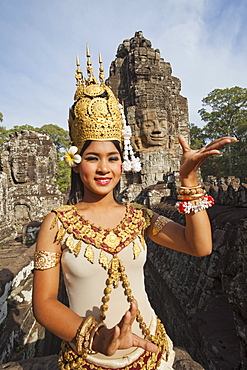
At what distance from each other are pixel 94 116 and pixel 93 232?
0.78 m

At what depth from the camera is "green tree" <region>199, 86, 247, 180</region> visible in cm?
2567

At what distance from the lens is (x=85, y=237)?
1396mm

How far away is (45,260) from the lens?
4.35ft

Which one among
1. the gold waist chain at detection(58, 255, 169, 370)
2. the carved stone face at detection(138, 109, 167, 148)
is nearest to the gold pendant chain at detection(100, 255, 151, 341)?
the gold waist chain at detection(58, 255, 169, 370)

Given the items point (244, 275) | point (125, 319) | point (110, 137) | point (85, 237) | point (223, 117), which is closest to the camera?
point (125, 319)

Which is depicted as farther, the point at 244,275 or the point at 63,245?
the point at 244,275

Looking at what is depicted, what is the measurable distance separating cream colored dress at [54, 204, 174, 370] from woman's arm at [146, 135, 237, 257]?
10.1 inches

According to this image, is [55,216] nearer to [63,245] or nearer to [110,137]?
[63,245]

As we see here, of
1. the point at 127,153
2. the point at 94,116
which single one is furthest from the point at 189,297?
the point at 94,116

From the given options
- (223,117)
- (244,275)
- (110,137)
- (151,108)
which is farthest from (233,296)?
(223,117)

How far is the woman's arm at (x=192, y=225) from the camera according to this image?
52.0 inches

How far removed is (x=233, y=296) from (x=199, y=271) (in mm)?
1237

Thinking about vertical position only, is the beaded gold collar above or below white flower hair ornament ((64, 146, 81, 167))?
below

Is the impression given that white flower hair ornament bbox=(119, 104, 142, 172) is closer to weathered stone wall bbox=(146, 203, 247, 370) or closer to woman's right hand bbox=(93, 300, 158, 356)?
woman's right hand bbox=(93, 300, 158, 356)
